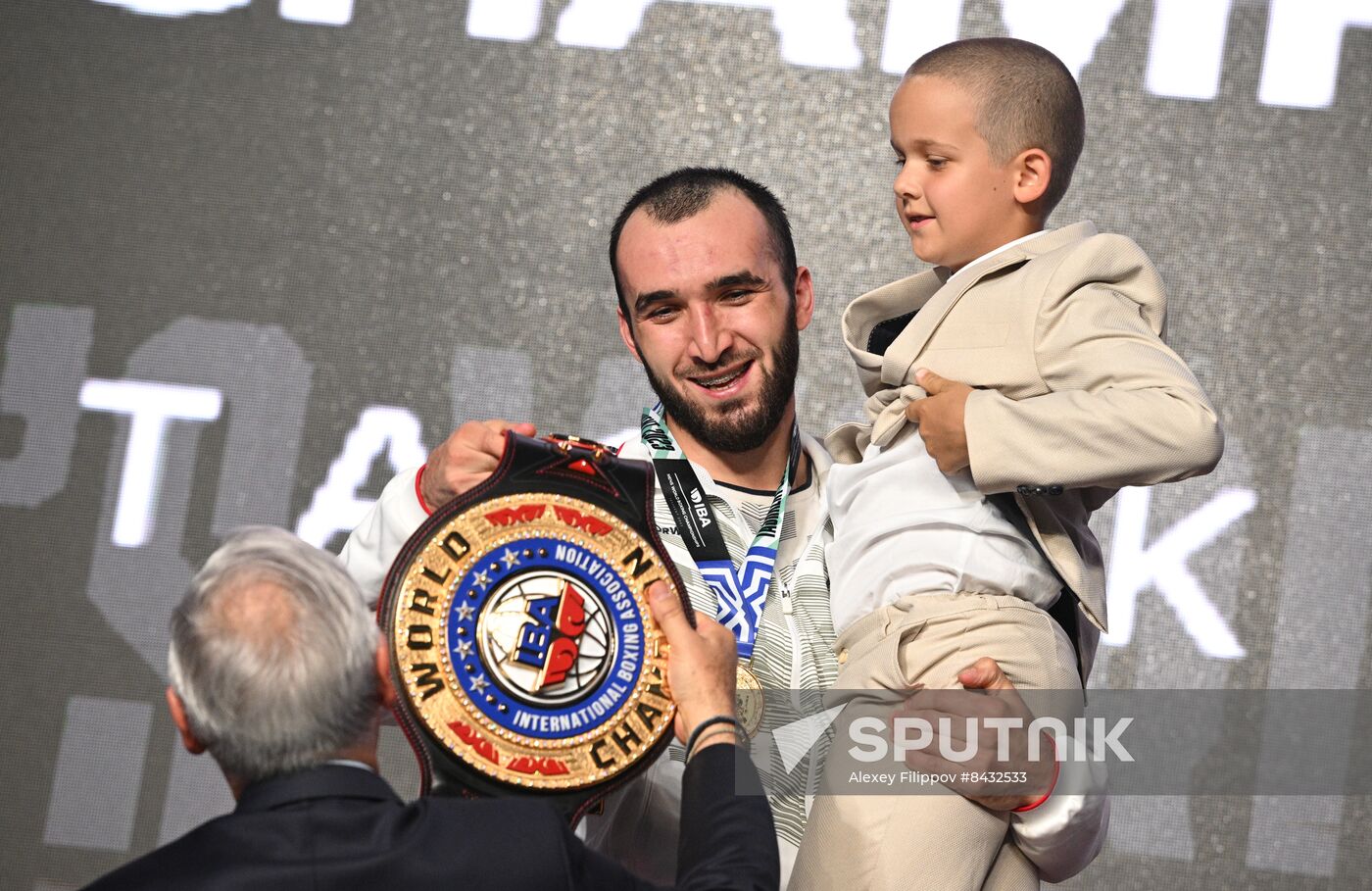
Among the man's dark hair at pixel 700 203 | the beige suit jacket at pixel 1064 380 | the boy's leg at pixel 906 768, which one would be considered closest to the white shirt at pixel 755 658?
the boy's leg at pixel 906 768

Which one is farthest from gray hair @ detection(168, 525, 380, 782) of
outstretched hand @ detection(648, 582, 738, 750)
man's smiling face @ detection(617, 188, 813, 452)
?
man's smiling face @ detection(617, 188, 813, 452)

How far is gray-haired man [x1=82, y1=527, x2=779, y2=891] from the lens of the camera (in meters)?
1.14

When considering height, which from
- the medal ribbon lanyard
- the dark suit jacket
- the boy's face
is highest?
the boy's face

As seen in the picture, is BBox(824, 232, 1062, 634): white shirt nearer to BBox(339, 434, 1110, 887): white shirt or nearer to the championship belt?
BBox(339, 434, 1110, 887): white shirt

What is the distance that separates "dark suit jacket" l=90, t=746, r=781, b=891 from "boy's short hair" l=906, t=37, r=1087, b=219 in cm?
91

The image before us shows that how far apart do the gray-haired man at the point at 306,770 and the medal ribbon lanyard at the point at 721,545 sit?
0.57 meters

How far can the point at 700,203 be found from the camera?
2.00 meters

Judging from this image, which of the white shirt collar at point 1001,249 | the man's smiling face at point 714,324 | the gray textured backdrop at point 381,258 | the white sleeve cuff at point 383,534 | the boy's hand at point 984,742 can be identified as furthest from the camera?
the gray textured backdrop at point 381,258

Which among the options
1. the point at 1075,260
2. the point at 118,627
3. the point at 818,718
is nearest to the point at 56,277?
the point at 118,627

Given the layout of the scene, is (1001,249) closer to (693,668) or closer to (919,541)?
(919,541)

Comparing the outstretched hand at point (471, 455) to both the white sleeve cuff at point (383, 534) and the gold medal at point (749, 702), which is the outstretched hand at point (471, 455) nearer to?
the white sleeve cuff at point (383, 534)

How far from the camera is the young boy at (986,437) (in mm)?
1471

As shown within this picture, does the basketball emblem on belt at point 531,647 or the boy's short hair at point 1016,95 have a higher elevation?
the boy's short hair at point 1016,95

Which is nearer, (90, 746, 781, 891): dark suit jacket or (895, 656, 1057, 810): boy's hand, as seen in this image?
(90, 746, 781, 891): dark suit jacket
